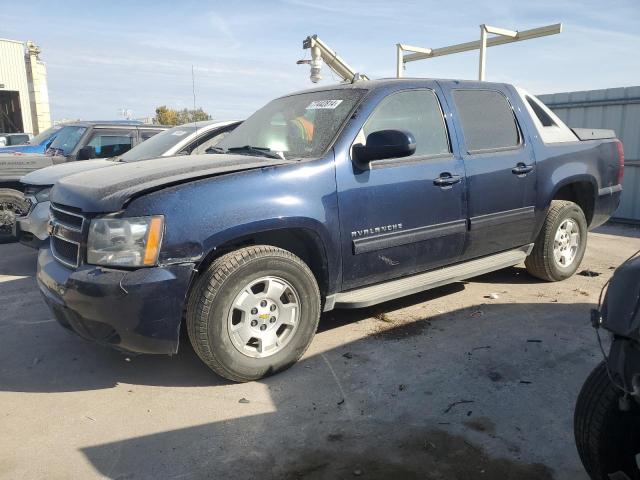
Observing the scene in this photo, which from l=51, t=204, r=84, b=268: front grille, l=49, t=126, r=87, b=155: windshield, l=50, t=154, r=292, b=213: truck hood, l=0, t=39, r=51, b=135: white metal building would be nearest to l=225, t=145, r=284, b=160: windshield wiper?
l=50, t=154, r=292, b=213: truck hood

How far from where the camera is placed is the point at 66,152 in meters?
7.96

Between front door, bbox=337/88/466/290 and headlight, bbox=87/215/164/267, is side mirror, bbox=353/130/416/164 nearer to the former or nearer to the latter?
front door, bbox=337/88/466/290

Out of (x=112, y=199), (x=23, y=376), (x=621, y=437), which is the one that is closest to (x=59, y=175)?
(x=23, y=376)

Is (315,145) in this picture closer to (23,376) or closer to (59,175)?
(23,376)

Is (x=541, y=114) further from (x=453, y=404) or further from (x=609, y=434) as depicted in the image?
(x=609, y=434)

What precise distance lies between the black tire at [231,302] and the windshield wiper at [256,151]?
0.83 meters

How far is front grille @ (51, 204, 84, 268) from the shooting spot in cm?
319

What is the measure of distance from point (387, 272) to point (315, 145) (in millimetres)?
1056

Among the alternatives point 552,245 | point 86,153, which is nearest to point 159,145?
point 86,153

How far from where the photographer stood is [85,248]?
10.1 feet

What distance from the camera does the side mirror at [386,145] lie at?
357 centimetres

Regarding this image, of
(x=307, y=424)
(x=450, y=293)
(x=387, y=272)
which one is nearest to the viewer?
(x=307, y=424)

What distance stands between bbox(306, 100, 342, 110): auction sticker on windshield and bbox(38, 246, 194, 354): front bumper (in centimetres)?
171

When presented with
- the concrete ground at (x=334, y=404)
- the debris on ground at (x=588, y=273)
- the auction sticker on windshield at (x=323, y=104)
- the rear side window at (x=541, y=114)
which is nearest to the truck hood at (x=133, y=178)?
the auction sticker on windshield at (x=323, y=104)
